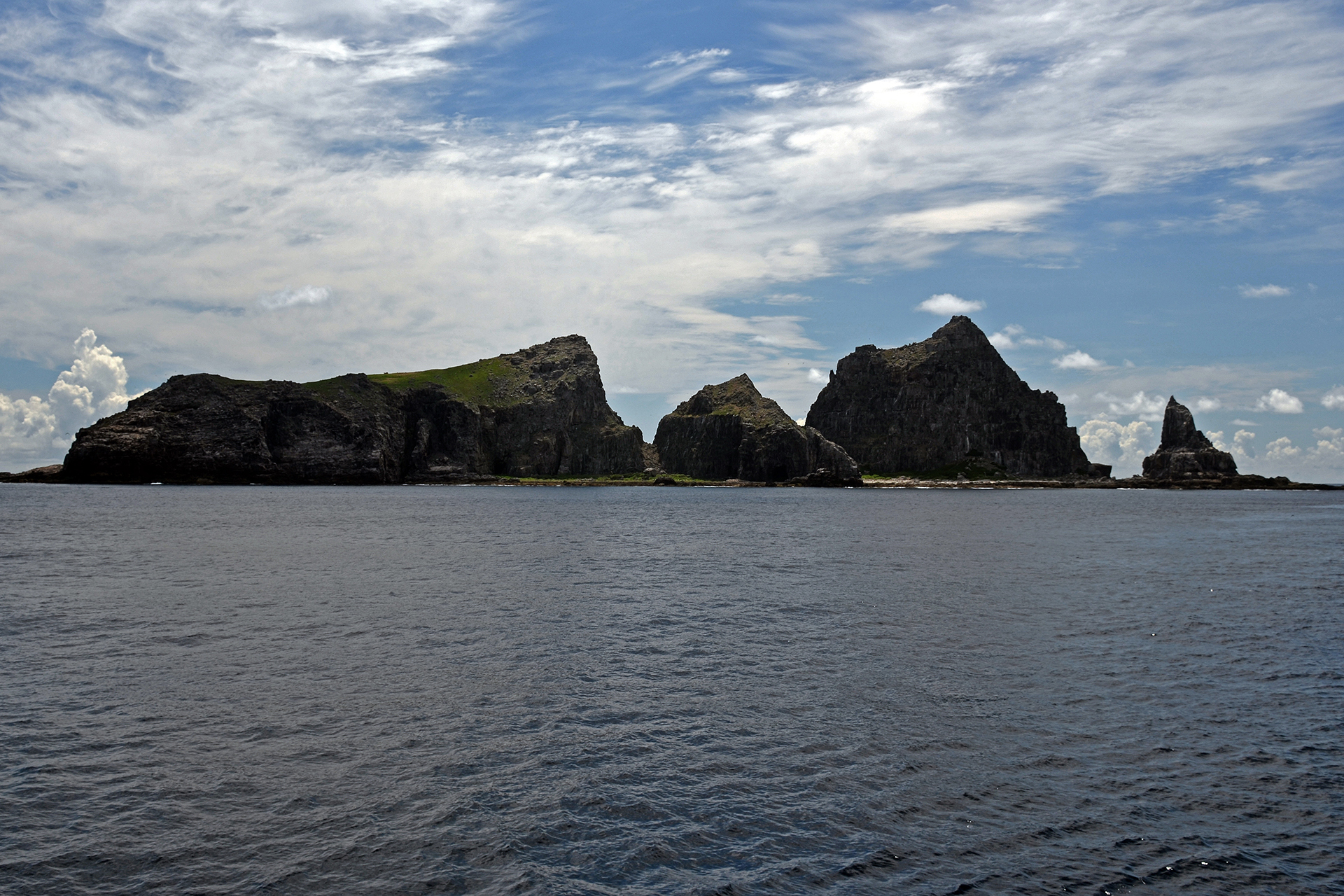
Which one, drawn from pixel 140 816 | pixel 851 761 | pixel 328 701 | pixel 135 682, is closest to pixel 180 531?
pixel 135 682

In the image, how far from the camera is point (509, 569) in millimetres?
58531

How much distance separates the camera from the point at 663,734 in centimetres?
2233

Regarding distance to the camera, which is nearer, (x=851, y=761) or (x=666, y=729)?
(x=851, y=761)

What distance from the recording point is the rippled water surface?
15180 mm

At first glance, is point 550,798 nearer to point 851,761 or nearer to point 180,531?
point 851,761

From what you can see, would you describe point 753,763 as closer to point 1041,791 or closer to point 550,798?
point 550,798

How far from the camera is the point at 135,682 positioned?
2680 cm

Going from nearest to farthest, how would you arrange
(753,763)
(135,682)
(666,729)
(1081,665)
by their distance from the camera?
(753,763)
(666,729)
(135,682)
(1081,665)

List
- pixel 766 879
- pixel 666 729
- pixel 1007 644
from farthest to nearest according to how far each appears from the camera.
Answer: pixel 1007 644 → pixel 666 729 → pixel 766 879

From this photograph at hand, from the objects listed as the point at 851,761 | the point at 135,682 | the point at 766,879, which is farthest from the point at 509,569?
the point at 766,879

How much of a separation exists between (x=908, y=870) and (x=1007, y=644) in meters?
22.1

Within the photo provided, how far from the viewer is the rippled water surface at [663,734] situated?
49.8 ft

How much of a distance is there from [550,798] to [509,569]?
137ft

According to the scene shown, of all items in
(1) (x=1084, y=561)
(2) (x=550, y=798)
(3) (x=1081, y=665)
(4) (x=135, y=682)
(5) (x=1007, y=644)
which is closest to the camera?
(2) (x=550, y=798)
